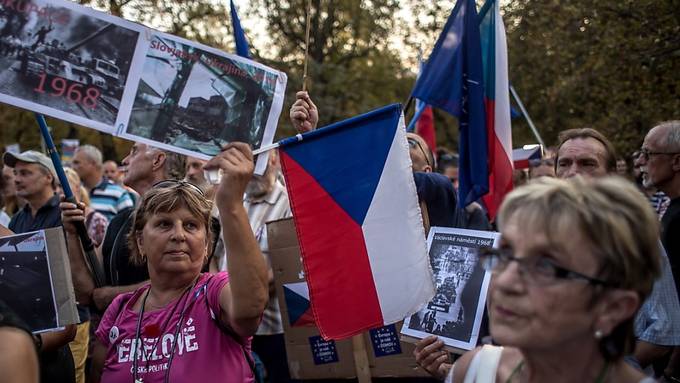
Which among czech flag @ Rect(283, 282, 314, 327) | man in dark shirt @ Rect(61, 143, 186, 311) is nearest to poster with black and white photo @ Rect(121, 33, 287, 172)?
man in dark shirt @ Rect(61, 143, 186, 311)

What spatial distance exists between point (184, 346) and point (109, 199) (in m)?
6.60

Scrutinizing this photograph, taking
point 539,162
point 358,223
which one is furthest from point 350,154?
point 539,162

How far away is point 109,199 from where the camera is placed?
923 centimetres

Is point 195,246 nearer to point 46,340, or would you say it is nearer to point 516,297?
point 46,340

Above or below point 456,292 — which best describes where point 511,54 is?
above

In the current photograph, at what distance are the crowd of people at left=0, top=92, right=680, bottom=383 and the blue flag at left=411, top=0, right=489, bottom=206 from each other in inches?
12.7

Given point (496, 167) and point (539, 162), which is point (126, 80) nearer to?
point (496, 167)

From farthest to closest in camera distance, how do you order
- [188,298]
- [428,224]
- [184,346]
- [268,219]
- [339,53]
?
[339,53] < [268,219] < [428,224] < [188,298] < [184,346]

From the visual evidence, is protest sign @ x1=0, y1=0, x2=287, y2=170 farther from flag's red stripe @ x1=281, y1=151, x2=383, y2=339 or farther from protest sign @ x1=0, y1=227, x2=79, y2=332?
protest sign @ x1=0, y1=227, x2=79, y2=332

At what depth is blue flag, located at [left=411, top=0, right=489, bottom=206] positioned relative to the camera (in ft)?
17.0

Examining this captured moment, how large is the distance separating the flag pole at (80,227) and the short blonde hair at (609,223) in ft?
8.35

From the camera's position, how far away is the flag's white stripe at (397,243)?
329cm

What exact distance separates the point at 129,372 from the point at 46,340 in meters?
0.55

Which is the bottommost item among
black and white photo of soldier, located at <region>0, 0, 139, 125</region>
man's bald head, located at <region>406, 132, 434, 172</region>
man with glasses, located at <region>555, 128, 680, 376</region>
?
man with glasses, located at <region>555, 128, 680, 376</region>
